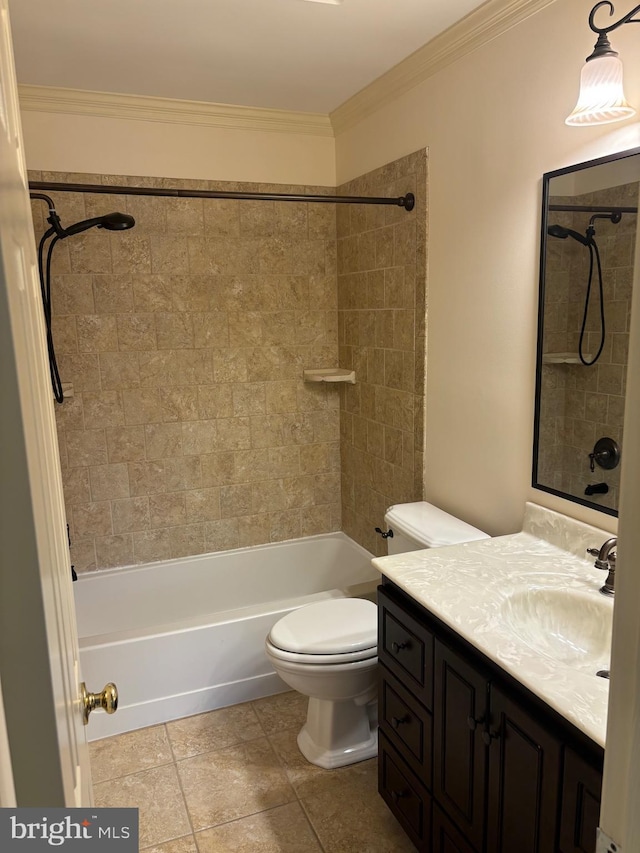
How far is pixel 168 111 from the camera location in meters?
2.84

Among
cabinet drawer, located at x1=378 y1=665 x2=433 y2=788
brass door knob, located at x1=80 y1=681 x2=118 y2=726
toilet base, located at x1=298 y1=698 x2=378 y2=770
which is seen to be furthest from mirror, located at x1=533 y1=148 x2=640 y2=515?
brass door knob, located at x1=80 y1=681 x2=118 y2=726

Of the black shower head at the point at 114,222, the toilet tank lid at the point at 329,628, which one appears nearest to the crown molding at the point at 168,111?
the black shower head at the point at 114,222

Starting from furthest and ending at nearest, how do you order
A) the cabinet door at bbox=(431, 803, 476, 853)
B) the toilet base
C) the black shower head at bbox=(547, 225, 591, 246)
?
the toilet base < the black shower head at bbox=(547, 225, 591, 246) < the cabinet door at bbox=(431, 803, 476, 853)

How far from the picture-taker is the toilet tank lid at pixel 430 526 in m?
2.15

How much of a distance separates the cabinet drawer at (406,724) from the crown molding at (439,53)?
1997 mm

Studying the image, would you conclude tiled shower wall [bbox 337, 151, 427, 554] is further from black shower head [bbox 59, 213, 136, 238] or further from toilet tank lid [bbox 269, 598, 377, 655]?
black shower head [bbox 59, 213, 136, 238]

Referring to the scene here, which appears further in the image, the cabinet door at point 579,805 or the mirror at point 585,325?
the mirror at point 585,325

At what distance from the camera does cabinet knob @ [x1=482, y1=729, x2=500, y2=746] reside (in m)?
1.34

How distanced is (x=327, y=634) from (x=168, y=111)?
238 centimetres

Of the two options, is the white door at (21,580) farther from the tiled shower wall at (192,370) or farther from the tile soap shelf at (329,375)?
the tile soap shelf at (329,375)

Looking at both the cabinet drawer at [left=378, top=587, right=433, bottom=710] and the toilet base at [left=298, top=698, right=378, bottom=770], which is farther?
the toilet base at [left=298, top=698, right=378, bottom=770]

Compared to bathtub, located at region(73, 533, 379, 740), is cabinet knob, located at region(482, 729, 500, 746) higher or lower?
higher

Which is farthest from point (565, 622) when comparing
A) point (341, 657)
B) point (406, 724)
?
point (341, 657)

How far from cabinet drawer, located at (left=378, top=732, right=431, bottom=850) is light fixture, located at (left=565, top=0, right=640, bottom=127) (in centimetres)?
178
